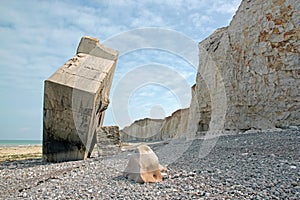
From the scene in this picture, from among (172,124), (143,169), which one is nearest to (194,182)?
(143,169)

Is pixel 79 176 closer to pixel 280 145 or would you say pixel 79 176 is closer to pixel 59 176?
pixel 59 176

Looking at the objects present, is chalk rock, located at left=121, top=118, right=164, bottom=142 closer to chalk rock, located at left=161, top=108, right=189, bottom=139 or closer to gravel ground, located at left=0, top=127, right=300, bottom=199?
chalk rock, located at left=161, top=108, right=189, bottom=139

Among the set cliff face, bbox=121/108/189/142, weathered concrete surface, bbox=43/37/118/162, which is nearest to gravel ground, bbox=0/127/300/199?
weathered concrete surface, bbox=43/37/118/162

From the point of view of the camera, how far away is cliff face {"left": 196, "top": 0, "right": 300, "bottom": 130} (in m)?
7.82

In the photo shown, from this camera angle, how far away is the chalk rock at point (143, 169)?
344cm

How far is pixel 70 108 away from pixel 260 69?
6.62 m

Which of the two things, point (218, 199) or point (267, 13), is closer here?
point (218, 199)

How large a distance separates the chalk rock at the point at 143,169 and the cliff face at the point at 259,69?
583 cm

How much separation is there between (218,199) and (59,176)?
9.36 feet

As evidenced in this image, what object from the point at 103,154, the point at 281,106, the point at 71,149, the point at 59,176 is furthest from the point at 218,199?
the point at 281,106

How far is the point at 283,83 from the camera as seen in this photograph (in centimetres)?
797

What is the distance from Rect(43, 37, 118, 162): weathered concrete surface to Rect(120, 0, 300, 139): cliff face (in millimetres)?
5538

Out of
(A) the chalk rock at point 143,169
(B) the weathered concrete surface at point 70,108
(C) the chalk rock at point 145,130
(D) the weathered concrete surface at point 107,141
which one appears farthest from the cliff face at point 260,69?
(C) the chalk rock at point 145,130

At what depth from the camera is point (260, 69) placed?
877 centimetres
